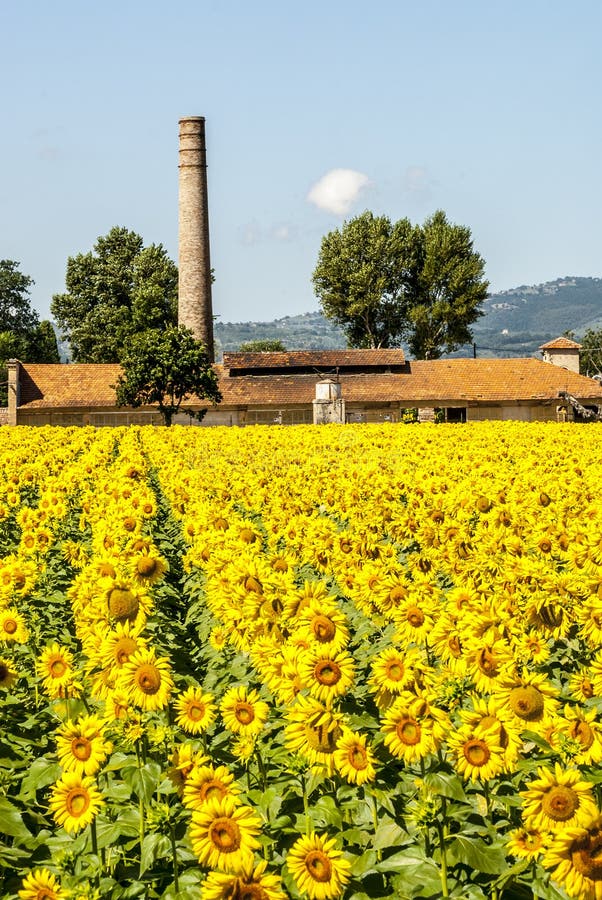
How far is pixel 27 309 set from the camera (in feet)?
334

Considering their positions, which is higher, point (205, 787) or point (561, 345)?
point (561, 345)

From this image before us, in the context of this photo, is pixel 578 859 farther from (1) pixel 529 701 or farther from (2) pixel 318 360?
(2) pixel 318 360

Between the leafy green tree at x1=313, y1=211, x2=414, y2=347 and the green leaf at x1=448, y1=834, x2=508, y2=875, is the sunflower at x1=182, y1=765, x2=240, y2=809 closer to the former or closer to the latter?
the green leaf at x1=448, y1=834, x2=508, y2=875

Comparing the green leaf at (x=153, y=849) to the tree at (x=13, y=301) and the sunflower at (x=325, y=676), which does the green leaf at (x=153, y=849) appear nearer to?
the sunflower at (x=325, y=676)

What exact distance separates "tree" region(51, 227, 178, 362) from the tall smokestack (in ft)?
31.7

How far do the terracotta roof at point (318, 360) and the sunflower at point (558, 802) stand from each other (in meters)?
62.3

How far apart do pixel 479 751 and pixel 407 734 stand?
25 centimetres

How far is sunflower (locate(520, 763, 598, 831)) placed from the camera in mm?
2729

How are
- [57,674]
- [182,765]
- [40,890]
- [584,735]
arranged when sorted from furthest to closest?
1. [57,674]
2. [584,735]
3. [182,765]
4. [40,890]

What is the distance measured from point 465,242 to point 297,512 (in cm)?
7180

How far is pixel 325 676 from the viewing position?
378 cm

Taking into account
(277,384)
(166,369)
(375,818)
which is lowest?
(375,818)

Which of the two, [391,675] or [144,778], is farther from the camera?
[144,778]

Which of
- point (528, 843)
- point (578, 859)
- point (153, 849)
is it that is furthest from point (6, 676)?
point (578, 859)
